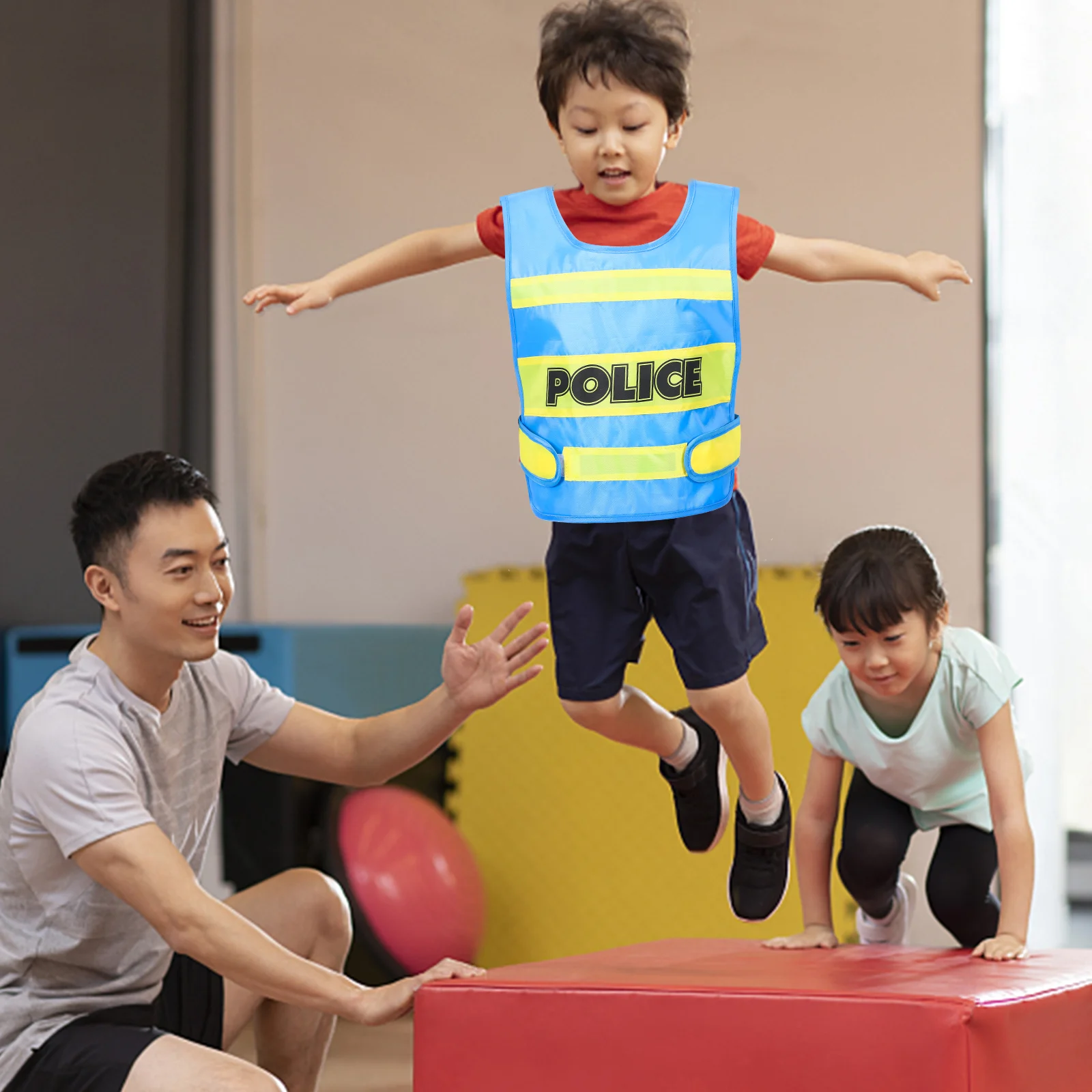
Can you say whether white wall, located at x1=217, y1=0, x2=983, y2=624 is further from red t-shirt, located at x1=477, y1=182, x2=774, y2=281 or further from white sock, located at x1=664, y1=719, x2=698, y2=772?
red t-shirt, located at x1=477, y1=182, x2=774, y2=281

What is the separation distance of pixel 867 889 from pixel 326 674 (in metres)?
1.36

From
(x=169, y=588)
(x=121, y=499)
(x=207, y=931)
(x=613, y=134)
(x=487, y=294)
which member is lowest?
(x=207, y=931)

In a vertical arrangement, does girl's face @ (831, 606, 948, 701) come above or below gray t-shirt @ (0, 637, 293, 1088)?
above

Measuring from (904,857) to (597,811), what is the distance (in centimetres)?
112

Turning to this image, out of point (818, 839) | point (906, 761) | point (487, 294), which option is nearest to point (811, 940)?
point (818, 839)

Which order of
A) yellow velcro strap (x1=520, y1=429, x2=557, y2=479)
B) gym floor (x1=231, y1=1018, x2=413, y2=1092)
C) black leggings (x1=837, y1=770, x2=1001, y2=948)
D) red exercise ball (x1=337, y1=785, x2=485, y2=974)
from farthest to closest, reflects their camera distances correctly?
red exercise ball (x1=337, y1=785, x2=485, y2=974)
gym floor (x1=231, y1=1018, x2=413, y2=1092)
black leggings (x1=837, y1=770, x2=1001, y2=948)
yellow velcro strap (x1=520, y1=429, x2=557, y2=479)

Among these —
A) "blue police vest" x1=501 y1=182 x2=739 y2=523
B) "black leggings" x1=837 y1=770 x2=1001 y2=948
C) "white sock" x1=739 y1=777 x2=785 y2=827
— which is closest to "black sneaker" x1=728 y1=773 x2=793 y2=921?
"white sock" x1=739 y1=777 x2=785 y2=827

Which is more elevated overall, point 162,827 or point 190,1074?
point 162,827

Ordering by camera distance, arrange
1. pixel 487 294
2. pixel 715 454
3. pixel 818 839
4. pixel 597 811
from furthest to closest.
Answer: pixel 487 294 → pixel 597 811 → pixel 818 839 → pixel 715 454

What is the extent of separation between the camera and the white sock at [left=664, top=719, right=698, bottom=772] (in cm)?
201

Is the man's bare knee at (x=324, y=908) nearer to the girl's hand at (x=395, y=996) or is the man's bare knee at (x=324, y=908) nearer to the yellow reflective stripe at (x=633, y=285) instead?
the girl's hand at (x=395, y=996)

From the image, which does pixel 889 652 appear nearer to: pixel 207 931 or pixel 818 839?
pixel 818 839

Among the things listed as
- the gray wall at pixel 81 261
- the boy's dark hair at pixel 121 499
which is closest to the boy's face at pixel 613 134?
the boy's dark hair at pixel 121 499

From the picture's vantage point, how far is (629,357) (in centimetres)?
163
